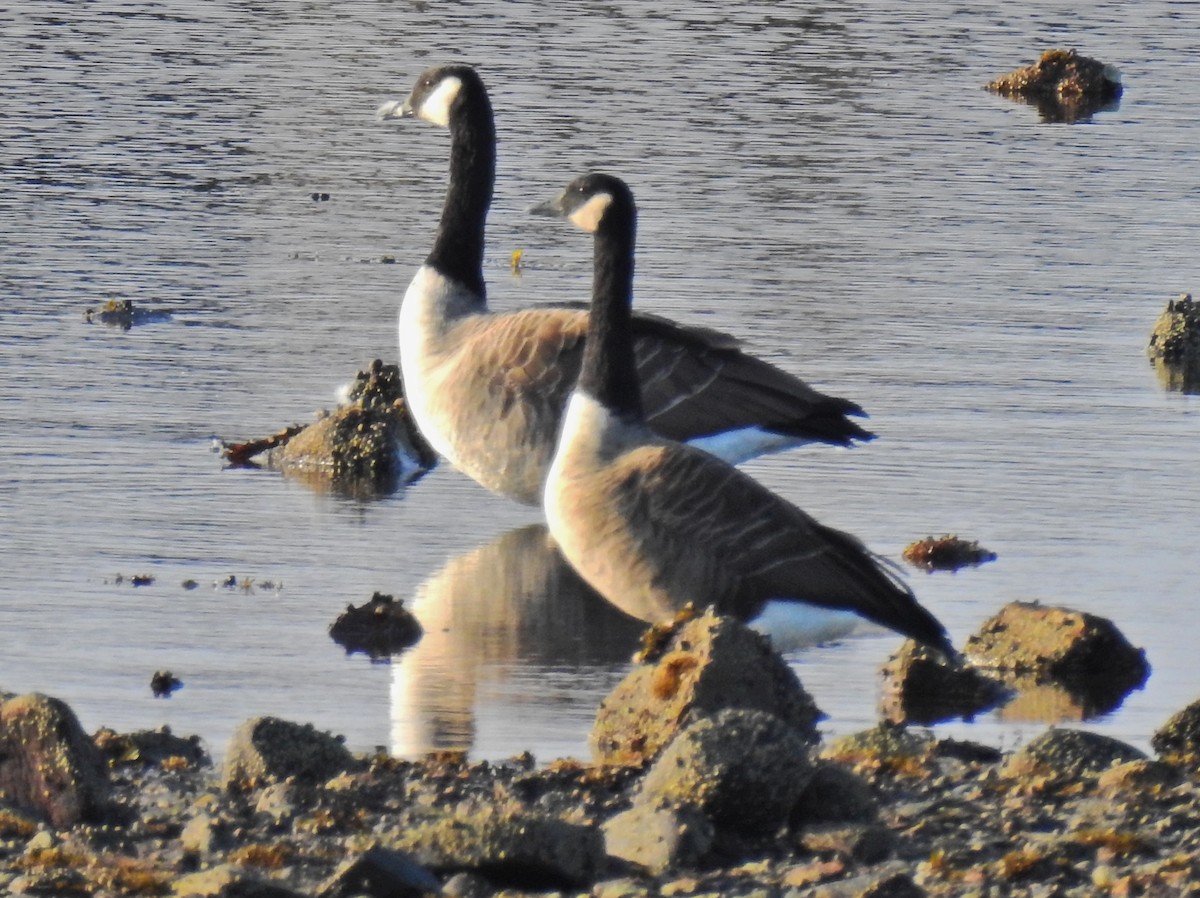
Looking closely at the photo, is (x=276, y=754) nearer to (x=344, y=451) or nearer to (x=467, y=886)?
(x=467, y=886)

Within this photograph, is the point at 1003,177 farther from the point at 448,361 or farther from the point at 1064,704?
the point at 1064,704

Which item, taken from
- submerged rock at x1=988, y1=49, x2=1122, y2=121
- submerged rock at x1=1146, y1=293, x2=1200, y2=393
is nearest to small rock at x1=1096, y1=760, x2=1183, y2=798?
submerged rock at x1=1146, y1=293, x2=1200, y2=393

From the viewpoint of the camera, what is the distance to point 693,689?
6816 mm

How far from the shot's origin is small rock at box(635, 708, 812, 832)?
597 centimetres

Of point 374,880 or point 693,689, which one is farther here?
point 693,689

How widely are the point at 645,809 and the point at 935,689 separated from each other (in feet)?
6.44

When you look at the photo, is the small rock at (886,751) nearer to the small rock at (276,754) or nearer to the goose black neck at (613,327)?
the small rock at (276,754)

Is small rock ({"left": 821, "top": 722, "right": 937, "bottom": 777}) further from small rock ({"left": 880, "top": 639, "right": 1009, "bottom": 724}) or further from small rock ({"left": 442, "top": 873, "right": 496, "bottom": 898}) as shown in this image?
small rock ({"left": 442, "top": 873, "right": 496, "bottom": 898})

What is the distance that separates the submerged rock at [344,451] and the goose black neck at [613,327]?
6.63ft

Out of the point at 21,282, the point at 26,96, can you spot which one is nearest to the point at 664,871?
the point at 21,282

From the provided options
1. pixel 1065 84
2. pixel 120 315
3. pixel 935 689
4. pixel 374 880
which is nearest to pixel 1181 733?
pixel 935 689

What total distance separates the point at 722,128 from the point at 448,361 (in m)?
10.00

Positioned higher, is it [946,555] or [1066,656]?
[946,555]

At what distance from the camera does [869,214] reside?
16375 millimetres
